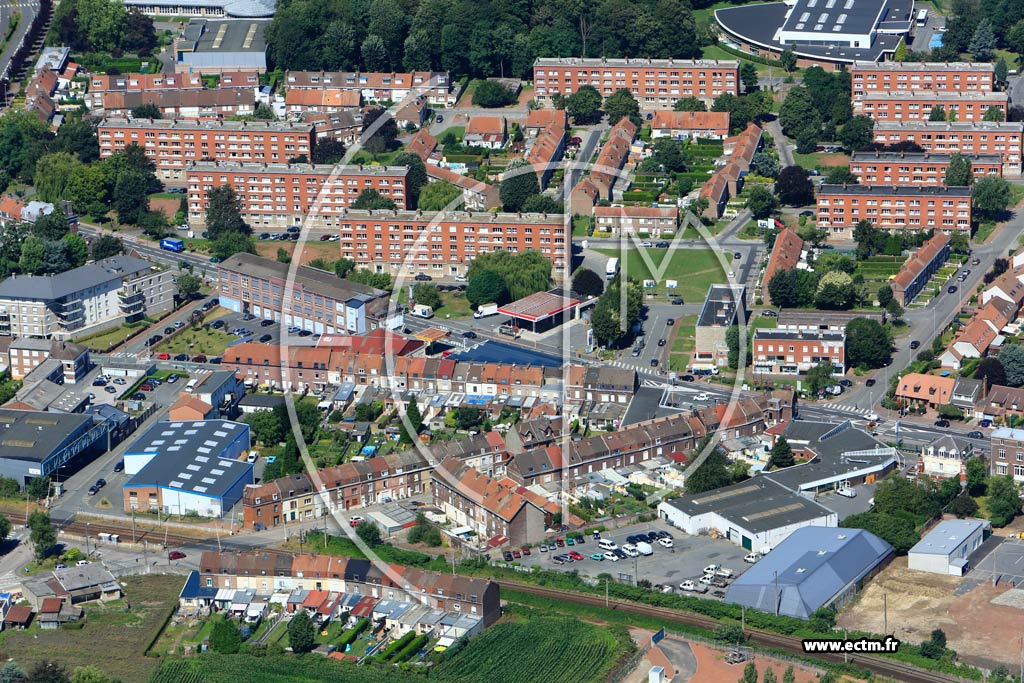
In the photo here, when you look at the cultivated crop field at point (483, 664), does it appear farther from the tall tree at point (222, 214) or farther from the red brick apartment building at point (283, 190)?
the red brick apartment building at point (283, 190)

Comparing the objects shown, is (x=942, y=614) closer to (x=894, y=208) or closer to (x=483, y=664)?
(x=483, y=664)

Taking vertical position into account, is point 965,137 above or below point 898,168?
above

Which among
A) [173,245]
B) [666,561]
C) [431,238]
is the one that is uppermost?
[431,238]

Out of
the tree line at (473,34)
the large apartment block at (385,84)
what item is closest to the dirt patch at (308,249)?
the large apartment block at (385,84)

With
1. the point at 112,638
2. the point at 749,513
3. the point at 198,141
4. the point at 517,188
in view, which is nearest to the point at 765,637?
the point at 749,513

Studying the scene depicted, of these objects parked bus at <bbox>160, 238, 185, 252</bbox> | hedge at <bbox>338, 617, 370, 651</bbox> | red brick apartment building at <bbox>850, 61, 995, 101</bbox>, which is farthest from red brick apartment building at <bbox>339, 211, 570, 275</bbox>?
hedge at <bbox>338, 617, 370, 651</bbox>

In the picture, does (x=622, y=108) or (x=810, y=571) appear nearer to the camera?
(x=810, y=571)

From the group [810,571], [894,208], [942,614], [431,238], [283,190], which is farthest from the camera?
[283,190]
